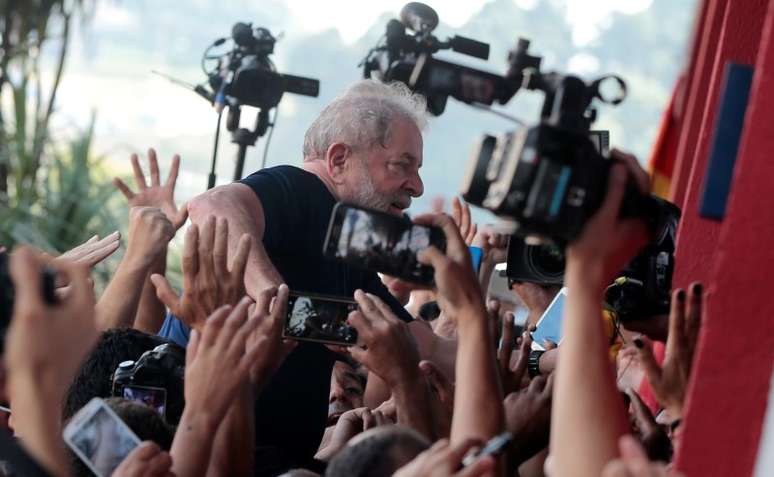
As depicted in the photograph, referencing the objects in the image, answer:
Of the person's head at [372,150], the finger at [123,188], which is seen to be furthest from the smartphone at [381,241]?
the finger at [123,188]

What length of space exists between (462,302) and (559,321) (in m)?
1.34

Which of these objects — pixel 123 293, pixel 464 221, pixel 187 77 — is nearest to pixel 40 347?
pixel 123 293

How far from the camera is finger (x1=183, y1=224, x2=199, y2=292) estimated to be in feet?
10.2

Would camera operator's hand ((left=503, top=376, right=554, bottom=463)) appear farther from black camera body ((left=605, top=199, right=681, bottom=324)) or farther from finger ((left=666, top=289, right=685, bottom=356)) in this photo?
black camera body ((left=605, top=199, right=681, bottom=324))

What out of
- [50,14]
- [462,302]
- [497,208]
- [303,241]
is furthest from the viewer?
[50,14]

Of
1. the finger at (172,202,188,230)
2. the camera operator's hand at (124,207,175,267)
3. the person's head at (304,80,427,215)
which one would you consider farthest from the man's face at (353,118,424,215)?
the camera operator's hand at (124,207,175,267)

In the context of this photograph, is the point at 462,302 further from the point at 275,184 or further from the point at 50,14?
the point at 50,14

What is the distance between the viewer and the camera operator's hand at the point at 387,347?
3115 mm

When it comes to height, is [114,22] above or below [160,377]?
above

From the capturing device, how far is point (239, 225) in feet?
12.5

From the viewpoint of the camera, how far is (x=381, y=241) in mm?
2988

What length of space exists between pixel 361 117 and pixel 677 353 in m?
1.62

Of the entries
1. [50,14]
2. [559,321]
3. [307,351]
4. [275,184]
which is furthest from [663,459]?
[50,14]

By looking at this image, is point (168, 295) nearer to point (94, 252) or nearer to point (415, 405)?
point (415, 405)
